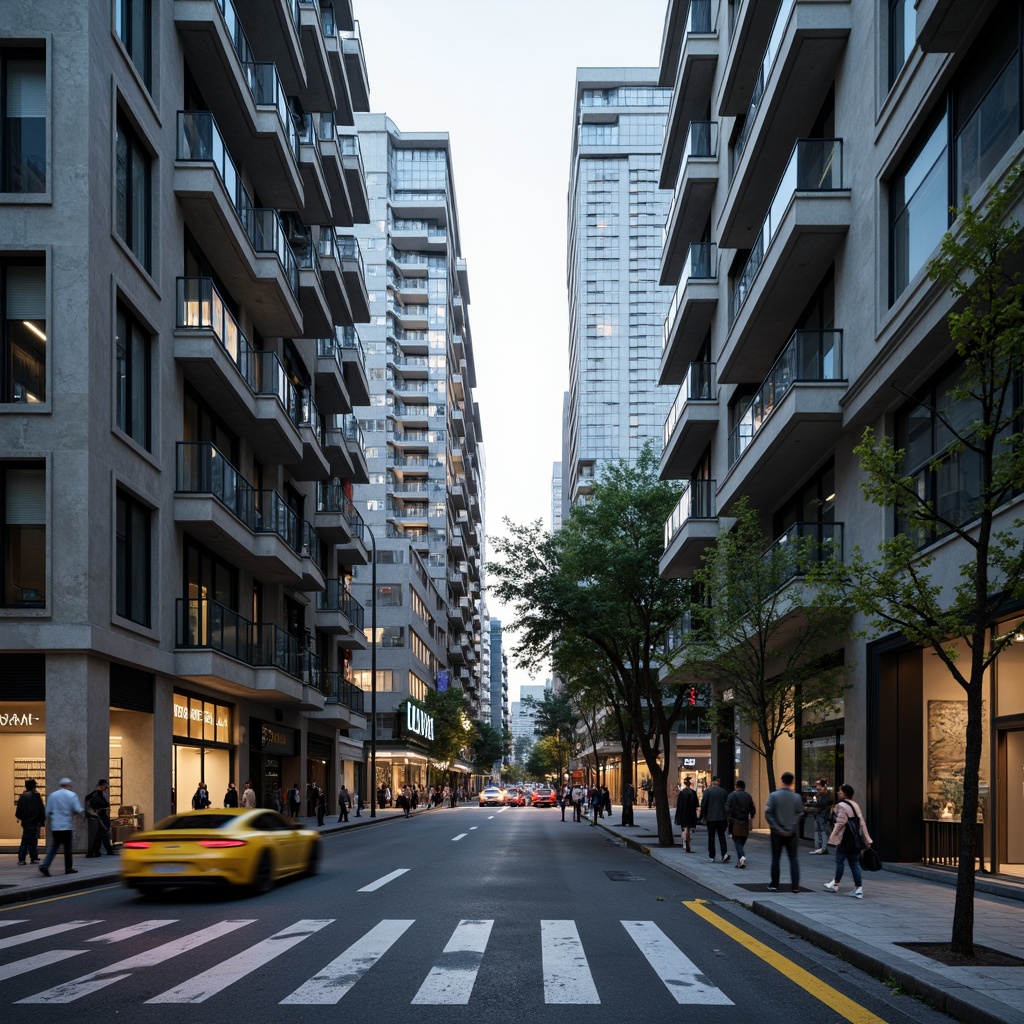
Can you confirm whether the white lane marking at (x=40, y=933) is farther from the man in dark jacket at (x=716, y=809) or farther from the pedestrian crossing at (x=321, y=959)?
the man in dark jacket at (x=716, y=809)

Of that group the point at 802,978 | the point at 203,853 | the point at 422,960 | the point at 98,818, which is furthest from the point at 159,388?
the point at 802,978

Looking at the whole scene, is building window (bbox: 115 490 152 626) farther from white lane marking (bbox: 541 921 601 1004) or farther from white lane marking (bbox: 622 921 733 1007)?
white lane marking (bbox: 622 921 733 1007)

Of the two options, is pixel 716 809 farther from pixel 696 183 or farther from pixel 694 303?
pixel 696 183

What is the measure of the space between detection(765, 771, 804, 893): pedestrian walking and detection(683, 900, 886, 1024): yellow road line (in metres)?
2.32

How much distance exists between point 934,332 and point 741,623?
7.48 metres

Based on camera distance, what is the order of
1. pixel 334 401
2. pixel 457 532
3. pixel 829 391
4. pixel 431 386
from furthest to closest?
1. pixel 457 532
2. pixel 431 386
3. pixel 334 401
4. pixel 829 391

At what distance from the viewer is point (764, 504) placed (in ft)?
95.9

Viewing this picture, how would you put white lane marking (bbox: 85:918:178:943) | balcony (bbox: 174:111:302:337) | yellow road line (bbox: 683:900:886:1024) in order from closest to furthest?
yellow road line (bbox: 683:900:886:1024) < white lane marking (bbox: 85:918:178:943) < balcony (bbox: 174:111:302:337)

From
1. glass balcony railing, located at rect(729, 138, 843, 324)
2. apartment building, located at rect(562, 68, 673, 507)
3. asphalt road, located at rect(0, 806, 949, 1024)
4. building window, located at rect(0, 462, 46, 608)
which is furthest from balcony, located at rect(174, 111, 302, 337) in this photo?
apartment building, located at rect(562, 68, 673, 507)

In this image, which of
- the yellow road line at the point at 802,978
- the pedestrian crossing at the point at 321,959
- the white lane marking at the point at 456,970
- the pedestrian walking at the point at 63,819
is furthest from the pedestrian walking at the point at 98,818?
the yellow road line at the point at 802,978

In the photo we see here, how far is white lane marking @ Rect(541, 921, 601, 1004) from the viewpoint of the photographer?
8539 mm

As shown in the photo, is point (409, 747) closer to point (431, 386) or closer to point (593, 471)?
point (431, 386)

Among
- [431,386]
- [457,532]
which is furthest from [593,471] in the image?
[431,386]

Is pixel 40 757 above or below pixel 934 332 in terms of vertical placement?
below
